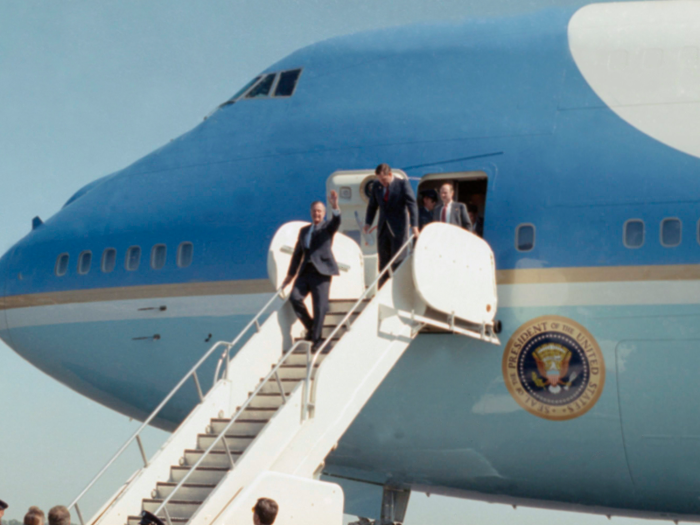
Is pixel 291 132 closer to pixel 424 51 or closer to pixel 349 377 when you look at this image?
pixel 424 51

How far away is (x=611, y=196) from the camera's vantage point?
951cm

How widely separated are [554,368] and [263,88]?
19.5 ft

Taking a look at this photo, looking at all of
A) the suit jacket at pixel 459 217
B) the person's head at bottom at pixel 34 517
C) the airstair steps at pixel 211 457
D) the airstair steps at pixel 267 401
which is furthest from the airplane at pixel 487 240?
the person's head at bottom at pixel 34 517

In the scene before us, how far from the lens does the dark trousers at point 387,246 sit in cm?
905

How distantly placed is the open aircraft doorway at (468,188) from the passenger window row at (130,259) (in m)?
3.22

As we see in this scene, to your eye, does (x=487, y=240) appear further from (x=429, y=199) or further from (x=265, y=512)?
(x=265, y=512)

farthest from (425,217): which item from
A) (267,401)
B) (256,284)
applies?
(267,401)

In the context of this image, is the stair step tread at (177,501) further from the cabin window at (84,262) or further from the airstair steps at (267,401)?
the cabin window at (84,262)

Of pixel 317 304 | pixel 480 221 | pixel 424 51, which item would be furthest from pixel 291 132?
pixel 317 304

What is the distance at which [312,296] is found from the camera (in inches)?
336

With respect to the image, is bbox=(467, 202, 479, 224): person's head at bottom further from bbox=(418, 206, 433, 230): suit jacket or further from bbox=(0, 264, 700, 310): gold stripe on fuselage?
bbox=(0, 264, 700, 310): gold stripe on fuselage

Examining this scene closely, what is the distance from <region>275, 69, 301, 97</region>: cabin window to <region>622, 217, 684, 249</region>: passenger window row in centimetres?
516

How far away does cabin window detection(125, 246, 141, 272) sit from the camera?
11.5m

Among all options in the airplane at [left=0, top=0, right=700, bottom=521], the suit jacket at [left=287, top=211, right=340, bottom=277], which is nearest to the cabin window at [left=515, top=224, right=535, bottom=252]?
the airplane at [left=0, top=0, right=700, bottom=521]
